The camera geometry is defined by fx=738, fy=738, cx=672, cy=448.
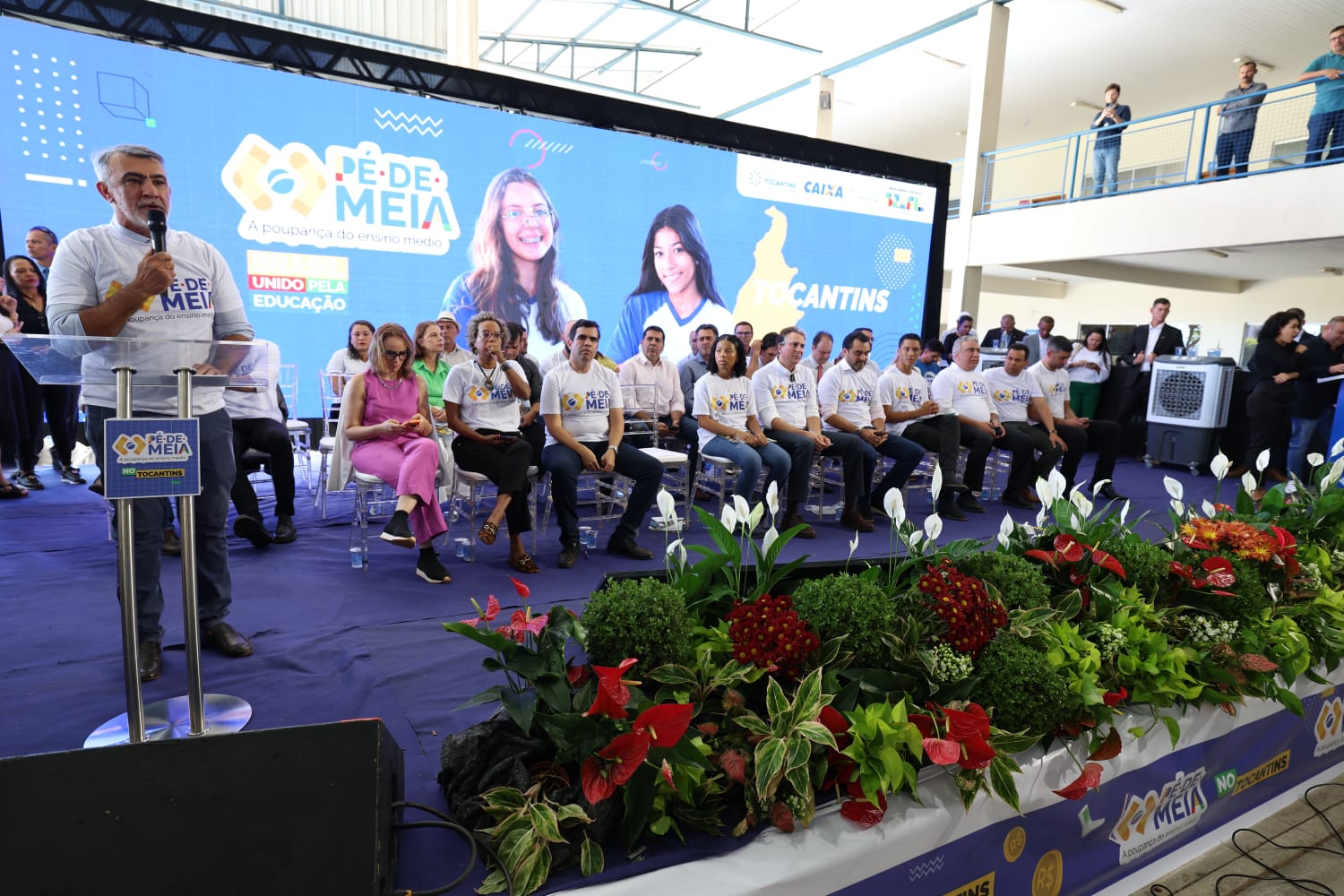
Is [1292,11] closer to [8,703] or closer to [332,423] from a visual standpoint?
[332,423]

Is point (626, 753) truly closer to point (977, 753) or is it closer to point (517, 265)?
point (977, 753)

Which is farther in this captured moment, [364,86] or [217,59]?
[364,86]

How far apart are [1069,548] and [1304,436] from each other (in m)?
6.20

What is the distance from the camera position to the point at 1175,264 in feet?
33.8

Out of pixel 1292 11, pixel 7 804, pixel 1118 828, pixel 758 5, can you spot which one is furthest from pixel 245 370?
pixel 1292 11

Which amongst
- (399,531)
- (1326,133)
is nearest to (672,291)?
(399,531)

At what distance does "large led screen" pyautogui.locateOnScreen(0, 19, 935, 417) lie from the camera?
14.5ft

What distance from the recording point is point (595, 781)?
1.12 meters

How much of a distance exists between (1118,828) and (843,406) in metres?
3.78

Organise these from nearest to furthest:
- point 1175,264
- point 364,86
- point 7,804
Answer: point 7,804 < point 364,86 < point 1175,264

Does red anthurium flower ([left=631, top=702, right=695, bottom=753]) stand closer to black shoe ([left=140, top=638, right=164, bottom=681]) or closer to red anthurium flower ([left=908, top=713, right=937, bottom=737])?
red anthurium flower ([left=908, top=713, right=937, bottom=737])

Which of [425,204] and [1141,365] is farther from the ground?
[425,204]

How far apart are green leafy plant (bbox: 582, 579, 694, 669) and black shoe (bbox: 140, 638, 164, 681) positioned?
171 centimetres

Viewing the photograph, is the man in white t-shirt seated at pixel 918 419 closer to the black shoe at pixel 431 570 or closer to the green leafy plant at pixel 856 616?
the black shoe at pixel 431 570
